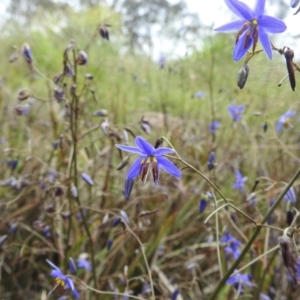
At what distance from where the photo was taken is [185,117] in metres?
3.49

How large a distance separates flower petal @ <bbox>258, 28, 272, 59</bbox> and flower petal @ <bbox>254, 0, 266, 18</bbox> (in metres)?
0.03

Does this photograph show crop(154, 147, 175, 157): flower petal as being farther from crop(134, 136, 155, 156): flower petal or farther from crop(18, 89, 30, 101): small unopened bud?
crop(18, 89, 30, 101): small unopened bud

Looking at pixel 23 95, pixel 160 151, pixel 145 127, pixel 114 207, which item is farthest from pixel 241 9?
pixel 114 207

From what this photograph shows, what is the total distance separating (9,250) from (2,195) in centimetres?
31

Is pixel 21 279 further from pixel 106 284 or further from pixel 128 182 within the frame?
pixel 128 182

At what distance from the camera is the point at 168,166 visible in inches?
37.1

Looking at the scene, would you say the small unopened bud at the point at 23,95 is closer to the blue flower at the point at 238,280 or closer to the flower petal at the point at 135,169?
the flower petal at the point at 135,169

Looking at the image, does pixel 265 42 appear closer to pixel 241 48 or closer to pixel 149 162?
pixel 241 48

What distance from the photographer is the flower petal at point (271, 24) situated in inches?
33.9

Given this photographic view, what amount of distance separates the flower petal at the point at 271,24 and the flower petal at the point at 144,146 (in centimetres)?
31

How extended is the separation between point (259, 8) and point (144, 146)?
1.13 feet

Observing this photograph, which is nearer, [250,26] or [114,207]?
[250,26]

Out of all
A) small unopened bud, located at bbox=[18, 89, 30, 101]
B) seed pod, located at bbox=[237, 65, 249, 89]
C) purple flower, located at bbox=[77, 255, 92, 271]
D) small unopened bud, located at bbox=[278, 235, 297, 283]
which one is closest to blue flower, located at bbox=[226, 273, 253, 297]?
purple flower, located at bbox=[77, 255, 92, 271]

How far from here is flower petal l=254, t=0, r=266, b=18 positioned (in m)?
0.87
